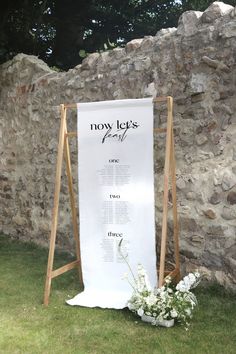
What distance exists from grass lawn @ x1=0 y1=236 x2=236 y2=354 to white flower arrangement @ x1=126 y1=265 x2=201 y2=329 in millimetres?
77

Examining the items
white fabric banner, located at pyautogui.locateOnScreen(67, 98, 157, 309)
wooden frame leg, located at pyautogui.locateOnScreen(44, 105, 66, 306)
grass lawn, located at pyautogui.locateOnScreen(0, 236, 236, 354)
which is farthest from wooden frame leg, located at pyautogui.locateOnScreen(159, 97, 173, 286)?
wooden frame leg, located at pyautogui.locateOnScreen(44, 105, 66, 306)

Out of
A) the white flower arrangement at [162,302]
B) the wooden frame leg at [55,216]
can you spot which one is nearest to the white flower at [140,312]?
the white flower arrangement at [162,302]

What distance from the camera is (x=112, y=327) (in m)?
2.86

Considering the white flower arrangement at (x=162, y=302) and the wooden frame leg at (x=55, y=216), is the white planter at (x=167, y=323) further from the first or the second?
the wooden frame leg at (x=55, y=216)

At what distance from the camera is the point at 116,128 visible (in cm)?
333

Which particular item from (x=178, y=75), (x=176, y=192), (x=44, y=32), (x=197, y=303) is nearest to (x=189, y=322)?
(x=197, y=303)

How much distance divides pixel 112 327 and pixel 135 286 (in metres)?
0.37

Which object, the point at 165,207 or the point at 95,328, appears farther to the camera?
the point at 165,207

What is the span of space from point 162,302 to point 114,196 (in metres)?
0.88

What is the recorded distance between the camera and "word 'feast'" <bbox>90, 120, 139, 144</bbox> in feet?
10.8

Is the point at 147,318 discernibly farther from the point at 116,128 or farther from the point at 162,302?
the point at 116,128

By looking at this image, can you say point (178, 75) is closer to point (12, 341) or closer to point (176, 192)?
point (176, 192)

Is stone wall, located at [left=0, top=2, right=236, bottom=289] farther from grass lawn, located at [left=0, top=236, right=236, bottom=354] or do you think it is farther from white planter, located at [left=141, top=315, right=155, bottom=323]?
white planter, located at [left=141, top=315, right=155, bottom=323]

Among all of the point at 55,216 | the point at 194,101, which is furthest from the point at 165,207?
the point at 194,101
